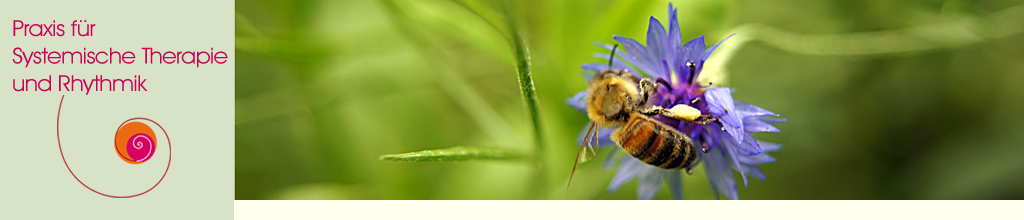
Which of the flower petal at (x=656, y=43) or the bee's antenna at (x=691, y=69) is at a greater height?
the flower petal at (x=656, y=43)

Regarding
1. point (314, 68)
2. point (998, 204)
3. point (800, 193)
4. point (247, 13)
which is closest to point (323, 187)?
point (314, 68)

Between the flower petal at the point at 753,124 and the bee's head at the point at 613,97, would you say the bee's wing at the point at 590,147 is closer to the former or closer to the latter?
the bee's head at the point at 613,97
